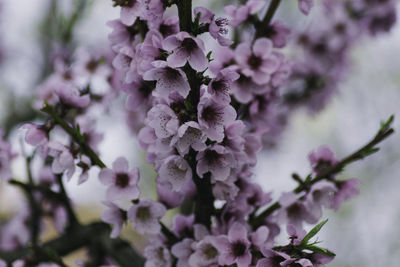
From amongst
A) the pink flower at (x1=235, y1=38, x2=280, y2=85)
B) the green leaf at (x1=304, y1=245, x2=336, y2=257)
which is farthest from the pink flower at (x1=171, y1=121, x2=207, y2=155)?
the pink flower at (x1=235, y1=38, x2=280, y2=85)

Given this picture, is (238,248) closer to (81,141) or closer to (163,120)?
(163,120)

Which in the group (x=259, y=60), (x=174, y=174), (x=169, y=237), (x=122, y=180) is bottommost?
(x=169, y=237)

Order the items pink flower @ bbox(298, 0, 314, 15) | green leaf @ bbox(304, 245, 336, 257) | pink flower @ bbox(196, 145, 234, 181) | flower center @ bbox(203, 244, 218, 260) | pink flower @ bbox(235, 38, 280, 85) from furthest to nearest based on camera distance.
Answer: pink flower @ bbox(298, 0, 314, 15)
pink flower @ bbox(235, 38, 280, 85)
flower center @ bbox(203, 244, 218, 260)
pink flower @ bbox(196, 145, 234, 181)
green leaf @ bbox(304, 245, 336, 257)

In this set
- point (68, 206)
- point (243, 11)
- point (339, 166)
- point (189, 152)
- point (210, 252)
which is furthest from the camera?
point (68, 206)

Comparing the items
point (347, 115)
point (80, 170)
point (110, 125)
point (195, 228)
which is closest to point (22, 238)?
point (80, 170)

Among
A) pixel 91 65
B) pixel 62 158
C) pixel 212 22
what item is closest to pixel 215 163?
pixel 212 22

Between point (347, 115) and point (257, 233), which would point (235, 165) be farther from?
point (347, 115)

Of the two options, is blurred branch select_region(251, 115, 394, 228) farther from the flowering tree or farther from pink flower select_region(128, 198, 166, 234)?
pink flower select_region(128, 198, 166, 234)

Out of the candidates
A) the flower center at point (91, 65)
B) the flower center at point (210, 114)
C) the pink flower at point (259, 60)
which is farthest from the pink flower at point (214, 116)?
the flower center at point (91, 65)
